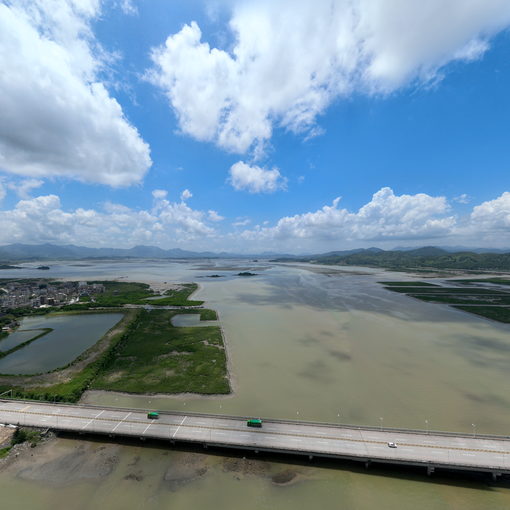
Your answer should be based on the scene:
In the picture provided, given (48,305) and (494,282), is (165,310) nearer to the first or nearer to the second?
(48,305)

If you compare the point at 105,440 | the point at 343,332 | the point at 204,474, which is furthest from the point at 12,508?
the point at 343,332

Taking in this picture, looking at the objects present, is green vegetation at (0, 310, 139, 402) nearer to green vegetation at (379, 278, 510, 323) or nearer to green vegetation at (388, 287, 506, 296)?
green vegetation at (379, 278, 510, 323)

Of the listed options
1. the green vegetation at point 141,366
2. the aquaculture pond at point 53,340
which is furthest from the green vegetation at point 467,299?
the aquaculture pond at point 53,340

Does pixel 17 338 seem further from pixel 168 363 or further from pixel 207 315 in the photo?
pixel 207 315

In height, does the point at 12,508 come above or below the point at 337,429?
below

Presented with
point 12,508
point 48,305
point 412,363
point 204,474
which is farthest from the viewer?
point 48,305

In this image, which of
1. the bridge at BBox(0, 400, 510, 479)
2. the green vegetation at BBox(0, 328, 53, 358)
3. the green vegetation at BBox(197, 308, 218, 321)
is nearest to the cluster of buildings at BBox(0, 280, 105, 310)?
the green vegetation at BBox(0, 328, 53, 358)

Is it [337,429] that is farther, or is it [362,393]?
[362,393]
